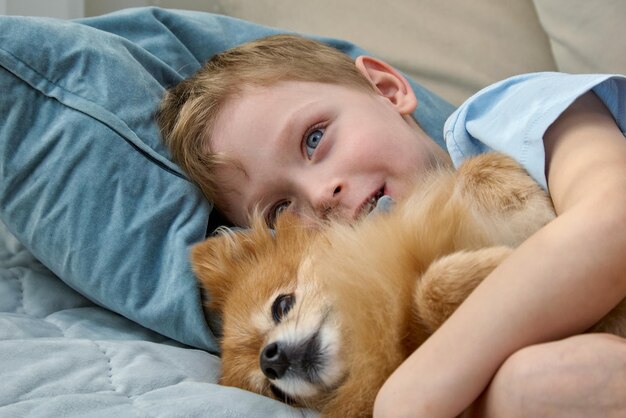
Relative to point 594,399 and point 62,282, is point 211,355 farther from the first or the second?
point 594,399

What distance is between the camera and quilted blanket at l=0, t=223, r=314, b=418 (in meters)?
1.14

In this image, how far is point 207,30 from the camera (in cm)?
230

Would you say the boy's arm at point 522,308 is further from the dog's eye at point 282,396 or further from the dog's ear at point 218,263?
the dog's ear at point 218,263

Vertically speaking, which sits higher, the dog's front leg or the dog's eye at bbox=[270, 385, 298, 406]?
the dog's front leg

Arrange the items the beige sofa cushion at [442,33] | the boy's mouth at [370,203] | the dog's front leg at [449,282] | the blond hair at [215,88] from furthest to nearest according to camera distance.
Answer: the beige sofa cushion at [442,33] < the blond hair at [215,88] < the boy's mouth at [370,203] < the dog's front leg at [449,282]

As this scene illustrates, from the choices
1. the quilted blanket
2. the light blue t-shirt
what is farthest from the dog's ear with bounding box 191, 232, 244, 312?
the light blue t-shirt

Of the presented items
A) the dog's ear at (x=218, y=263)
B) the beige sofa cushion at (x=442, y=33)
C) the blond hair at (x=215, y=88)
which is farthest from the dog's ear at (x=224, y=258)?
the beige sofa cushion at (x=442, y=33)

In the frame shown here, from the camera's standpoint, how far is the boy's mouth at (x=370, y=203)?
150 centimetres

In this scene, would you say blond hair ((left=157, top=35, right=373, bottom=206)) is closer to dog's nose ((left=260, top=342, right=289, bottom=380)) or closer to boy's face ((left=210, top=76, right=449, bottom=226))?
boy's face ((left=210, top=76, right=449, bottom=226))

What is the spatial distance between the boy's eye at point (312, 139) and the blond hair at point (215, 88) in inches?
6.8

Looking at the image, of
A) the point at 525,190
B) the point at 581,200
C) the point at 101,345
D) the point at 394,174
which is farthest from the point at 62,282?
the point at 581,200

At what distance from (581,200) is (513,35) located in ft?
4.73

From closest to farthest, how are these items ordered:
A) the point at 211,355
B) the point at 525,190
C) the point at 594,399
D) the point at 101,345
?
the point at 594,399 → the point at 525,190 → the point at 101,345 → the point at 211,355

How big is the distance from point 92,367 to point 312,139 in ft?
2.19
